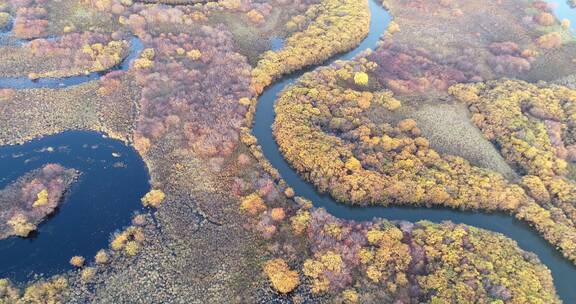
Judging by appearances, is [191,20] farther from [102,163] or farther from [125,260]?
[125,260]

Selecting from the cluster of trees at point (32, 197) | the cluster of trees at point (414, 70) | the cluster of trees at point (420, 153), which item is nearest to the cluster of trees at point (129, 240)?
the cluster of trees at point (32, 197)

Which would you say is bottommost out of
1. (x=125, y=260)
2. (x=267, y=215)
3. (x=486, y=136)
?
(x=125, y=260)

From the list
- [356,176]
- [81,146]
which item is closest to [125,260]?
[81,146]

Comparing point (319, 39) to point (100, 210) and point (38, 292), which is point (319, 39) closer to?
point (100, 210)

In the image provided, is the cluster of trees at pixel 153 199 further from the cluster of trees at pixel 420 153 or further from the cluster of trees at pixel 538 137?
the cluster of trees at pixel 538 137

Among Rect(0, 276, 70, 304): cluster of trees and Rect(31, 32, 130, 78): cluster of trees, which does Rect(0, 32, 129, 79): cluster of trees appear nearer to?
Rect(31, 32, 130, 78): cluster of trees

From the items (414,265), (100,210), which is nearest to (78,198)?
(100,210)

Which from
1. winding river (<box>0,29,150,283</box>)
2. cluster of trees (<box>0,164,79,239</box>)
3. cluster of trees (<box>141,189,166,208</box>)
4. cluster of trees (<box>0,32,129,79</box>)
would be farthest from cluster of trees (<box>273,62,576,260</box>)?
cluster of trees (<box>0,32,129,79</box>)
